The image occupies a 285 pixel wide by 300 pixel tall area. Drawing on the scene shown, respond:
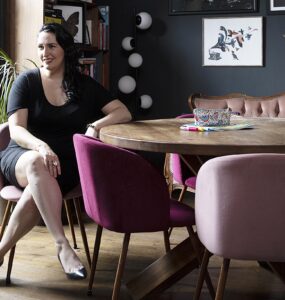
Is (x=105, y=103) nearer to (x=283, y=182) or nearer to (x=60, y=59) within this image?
(x=60, y=59)

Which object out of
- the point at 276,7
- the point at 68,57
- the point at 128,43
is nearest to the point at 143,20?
the point at 128,43

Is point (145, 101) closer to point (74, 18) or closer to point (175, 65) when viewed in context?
point (175, 65)

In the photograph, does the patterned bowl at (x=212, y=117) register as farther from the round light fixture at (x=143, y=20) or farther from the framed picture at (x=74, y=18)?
the round light fixture at (x=143, y=20)

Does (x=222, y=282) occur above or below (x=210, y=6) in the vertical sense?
below

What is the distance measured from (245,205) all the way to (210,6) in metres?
3.68

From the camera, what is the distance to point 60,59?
2.94 m

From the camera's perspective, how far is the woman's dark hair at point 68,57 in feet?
9.59

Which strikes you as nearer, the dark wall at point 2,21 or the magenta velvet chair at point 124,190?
the magenta velvet chair at point 124,190

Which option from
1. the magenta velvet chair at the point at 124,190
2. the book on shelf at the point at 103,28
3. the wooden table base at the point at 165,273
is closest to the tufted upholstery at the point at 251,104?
the book on shelf at the point at 103,28

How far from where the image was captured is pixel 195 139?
2139 millimetres

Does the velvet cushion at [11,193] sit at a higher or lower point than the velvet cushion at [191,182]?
higher

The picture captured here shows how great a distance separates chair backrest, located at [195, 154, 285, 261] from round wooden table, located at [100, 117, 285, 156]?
0.20 metres

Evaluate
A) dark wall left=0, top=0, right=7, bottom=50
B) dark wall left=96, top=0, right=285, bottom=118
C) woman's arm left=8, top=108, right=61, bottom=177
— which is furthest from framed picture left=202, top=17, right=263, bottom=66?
woman's arm left=8, top=108, right=61, bottom=177

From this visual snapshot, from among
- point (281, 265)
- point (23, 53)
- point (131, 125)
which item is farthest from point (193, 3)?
point (281, 265)
